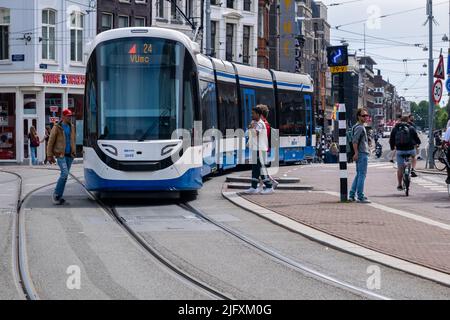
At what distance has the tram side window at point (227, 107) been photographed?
945 inches

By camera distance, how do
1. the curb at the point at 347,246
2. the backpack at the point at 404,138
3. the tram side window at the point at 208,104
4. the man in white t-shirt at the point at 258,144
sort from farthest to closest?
the tram side window at the point at 208,104 → the backpack at the point at 404,138 → the man in white t-shirt at the point at 258,144 → the curb at the point at 347,246

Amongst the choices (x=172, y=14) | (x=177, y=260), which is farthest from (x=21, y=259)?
(x=172, y=14)

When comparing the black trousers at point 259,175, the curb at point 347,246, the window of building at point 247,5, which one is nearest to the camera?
the curb at point 347,246

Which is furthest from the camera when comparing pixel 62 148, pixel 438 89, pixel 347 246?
pixel 438 89

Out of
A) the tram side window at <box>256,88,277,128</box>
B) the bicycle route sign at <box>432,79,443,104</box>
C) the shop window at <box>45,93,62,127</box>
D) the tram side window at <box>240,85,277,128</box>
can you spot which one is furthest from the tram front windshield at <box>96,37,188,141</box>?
the shop window at <box>45,93,62,127</box>

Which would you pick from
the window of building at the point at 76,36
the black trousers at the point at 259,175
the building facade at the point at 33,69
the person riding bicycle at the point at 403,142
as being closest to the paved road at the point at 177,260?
the black trousers at the point at 259,175

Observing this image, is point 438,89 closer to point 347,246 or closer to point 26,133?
point 347,246

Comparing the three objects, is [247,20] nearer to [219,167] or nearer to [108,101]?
[219,167]

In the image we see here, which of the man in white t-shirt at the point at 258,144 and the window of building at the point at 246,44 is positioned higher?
the window of building at the point at 246,44

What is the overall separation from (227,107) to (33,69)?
20766mm

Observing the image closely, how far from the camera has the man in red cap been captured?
16.9 m

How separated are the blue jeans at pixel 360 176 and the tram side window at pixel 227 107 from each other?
694cm

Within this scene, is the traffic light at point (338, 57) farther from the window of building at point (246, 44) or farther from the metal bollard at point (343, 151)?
the window of building at point (246, 44)

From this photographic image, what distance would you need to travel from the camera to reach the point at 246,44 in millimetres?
64562
